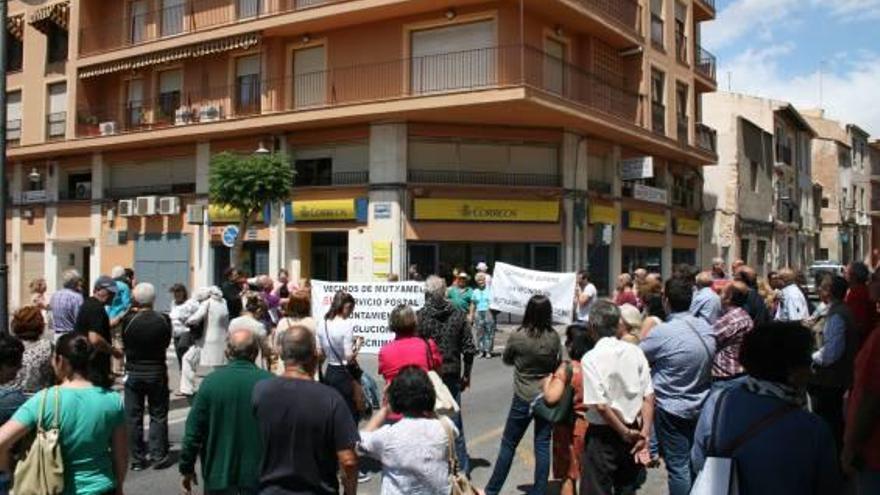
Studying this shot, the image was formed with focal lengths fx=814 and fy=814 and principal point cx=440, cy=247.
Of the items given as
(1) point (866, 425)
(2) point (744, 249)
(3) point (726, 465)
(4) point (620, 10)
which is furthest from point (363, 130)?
(2) point (744, 249)

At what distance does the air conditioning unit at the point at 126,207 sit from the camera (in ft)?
90.6

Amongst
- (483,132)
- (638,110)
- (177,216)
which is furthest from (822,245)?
(177,216)

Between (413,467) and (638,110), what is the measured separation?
25161 mm

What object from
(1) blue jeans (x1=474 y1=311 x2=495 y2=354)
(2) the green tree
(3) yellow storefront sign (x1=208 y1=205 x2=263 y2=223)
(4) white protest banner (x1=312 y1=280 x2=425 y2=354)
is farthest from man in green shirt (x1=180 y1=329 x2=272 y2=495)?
(3) yellow storefront sign (x1=208 y1=205 x2=263 y2=223)

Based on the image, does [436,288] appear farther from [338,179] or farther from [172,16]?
[172,16]

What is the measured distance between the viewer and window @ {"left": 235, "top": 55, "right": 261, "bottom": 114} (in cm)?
2556

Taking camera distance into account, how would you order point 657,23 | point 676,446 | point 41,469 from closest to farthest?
point 41,469 → point 676,446 → point 657,23

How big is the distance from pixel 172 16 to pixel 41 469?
26190 mm

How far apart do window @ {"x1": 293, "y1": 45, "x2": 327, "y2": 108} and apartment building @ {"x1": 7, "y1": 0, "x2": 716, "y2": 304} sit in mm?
59

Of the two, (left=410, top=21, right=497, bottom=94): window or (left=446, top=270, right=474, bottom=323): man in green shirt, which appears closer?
(left=446, top=270, right=474, bottom=323): man in green shirt

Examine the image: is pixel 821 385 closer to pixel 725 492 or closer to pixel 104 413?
pixel 725 492

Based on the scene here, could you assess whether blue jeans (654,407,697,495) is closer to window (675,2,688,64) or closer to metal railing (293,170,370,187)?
metal railing (293,170,370,187)

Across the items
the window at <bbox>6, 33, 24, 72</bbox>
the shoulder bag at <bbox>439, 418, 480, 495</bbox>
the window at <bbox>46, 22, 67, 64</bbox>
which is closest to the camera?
the shoulder bag at <bbox>439, 418, 480, 495</bbox>

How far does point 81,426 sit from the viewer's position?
4027 millimetres
